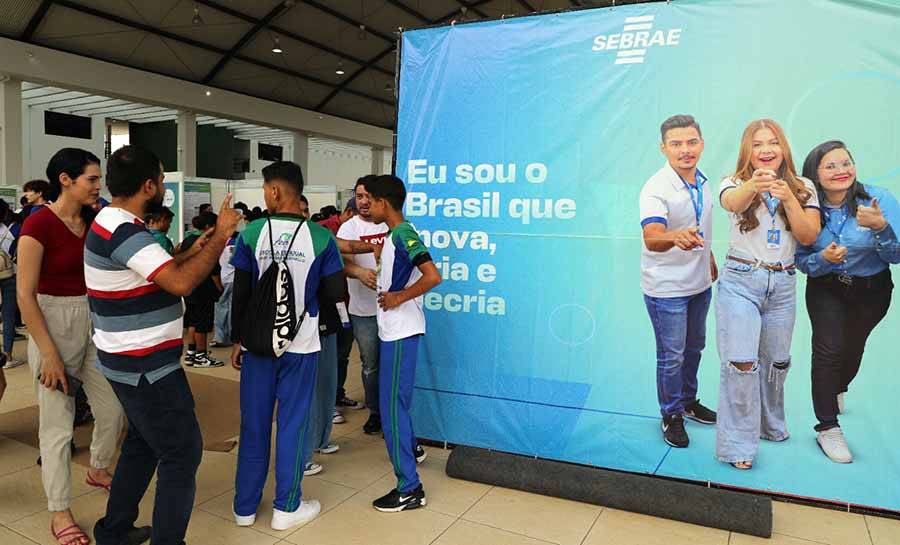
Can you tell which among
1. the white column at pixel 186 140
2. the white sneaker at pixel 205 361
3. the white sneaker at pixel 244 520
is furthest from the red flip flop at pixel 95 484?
the white column at pixel 186 140

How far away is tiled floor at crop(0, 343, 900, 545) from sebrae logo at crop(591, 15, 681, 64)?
7.08ft

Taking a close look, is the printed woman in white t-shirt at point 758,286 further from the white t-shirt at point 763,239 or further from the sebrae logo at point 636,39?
the sebrae logo at point 636,39

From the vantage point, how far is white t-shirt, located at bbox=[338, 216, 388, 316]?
144 inches

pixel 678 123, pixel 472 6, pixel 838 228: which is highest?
pixel 472 6

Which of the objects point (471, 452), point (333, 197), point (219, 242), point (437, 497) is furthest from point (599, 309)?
point (333, 197)

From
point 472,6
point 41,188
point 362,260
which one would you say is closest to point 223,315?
point 41,188

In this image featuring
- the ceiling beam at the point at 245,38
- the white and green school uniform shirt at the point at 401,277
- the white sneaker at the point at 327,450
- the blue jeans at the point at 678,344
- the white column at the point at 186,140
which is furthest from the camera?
the white column at the point at 186,140

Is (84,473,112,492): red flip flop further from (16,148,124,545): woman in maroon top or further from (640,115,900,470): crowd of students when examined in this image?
(640,115,900,470): crowd of students

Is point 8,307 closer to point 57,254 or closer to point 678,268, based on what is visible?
point 57,254

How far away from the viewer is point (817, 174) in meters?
2.78

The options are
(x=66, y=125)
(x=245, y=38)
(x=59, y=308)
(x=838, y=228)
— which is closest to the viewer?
(x=59, y=308)

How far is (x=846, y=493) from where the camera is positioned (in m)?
2.81

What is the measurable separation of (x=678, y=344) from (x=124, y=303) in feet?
7.83

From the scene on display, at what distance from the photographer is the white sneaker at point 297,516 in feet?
8.57
